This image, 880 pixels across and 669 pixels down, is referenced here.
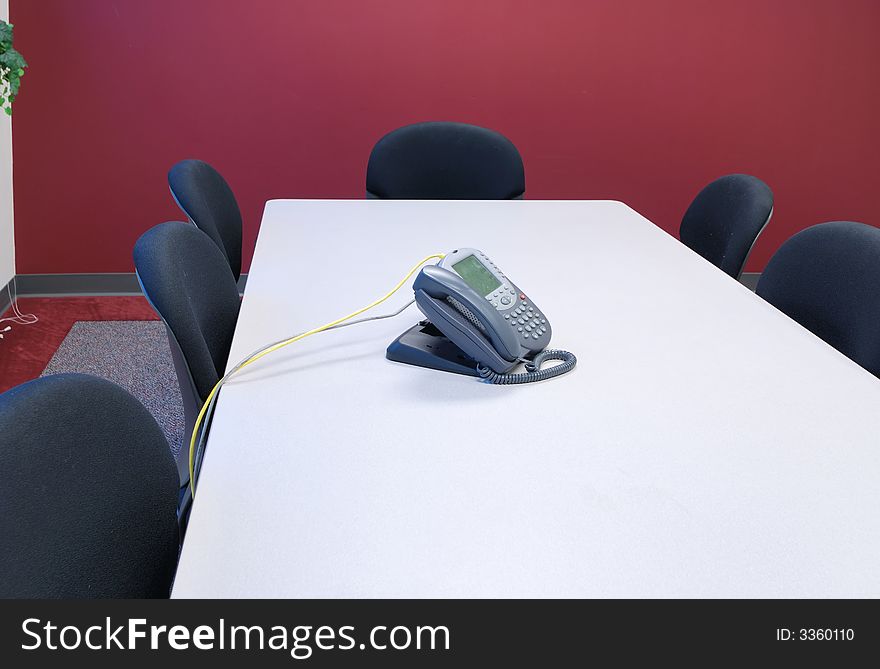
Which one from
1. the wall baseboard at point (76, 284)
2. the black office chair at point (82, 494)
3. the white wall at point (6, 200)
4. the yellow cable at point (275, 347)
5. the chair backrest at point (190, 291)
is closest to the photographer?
the black office chair at point (82, 494)

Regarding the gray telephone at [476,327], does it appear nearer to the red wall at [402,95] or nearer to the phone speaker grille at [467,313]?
the phone speaker grille at [467,313]

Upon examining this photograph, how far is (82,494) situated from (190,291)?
578mm

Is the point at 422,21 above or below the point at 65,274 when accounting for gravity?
above

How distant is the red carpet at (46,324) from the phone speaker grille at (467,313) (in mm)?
1976

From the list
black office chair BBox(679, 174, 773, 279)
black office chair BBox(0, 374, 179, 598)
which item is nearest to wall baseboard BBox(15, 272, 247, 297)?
black office chair BBox(679, 174, 773, 279)

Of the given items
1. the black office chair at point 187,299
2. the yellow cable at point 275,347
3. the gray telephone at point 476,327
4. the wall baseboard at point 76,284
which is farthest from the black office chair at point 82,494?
the wall baseboard at point 76,284

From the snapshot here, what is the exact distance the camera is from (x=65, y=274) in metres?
3.42

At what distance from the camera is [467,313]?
119 cm

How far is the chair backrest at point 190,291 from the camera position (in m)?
1.29

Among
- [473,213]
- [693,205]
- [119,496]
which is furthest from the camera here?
[693,205]

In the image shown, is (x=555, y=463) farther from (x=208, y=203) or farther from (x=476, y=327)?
(x=208, y=203)

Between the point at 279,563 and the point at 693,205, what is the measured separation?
6.30 feet
